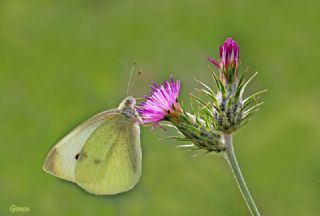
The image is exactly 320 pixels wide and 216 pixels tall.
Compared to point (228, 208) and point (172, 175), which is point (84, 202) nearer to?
point (172, 175)

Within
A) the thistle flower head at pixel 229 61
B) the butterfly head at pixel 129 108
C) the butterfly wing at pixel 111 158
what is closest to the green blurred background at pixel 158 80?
the butterfly wing at pixel 111 158

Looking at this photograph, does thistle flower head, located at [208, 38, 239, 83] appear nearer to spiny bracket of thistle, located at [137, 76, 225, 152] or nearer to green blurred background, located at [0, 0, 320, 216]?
spiny bracket of thistle, located at [137, 76, 225, 152]

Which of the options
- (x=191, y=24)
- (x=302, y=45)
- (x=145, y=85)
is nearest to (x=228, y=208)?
(x=145, y=85)

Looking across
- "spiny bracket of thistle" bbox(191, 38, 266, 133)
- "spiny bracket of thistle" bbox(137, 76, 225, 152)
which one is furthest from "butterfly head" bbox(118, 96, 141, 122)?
"spiny bracket of thistle" bbox(191, 38, 266, 133)

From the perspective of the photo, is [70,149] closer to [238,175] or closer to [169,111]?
[169,111]

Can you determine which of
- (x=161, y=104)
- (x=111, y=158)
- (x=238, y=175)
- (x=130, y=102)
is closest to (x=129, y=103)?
(x=130, y=102)

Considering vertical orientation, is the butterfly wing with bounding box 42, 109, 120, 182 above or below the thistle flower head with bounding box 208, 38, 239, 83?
below
